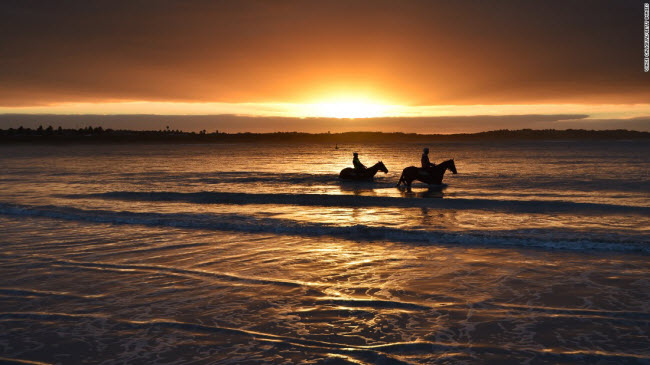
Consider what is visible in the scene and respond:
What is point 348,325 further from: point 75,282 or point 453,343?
point 75,282

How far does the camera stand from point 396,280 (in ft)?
30.3

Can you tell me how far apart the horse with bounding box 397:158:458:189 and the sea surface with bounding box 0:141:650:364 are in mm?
8159

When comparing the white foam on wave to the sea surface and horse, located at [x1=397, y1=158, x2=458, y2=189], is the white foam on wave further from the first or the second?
horse, located at [x1=397, y1=158, x2=458, y2=189]

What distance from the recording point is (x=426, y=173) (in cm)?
2767

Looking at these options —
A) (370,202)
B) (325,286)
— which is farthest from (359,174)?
(325,286)

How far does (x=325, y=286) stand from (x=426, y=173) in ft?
64.9

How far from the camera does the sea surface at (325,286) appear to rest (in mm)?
6168

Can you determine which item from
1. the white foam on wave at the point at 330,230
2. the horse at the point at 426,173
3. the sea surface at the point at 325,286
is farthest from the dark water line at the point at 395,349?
the horse at the point at 426,173

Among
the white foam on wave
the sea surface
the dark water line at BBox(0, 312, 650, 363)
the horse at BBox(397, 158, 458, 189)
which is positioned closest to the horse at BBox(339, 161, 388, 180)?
the horse at BBox(397, 158, 458, 189)

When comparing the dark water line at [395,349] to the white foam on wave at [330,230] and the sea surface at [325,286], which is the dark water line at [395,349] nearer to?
the sea surface at [325,286]

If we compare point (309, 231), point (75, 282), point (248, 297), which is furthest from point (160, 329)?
point (309, 231)

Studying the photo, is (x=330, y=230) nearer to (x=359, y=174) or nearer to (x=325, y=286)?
(x=325, y=286)

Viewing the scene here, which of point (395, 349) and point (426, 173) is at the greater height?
point (426, 173)

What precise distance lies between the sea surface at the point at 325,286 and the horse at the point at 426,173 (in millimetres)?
8159
